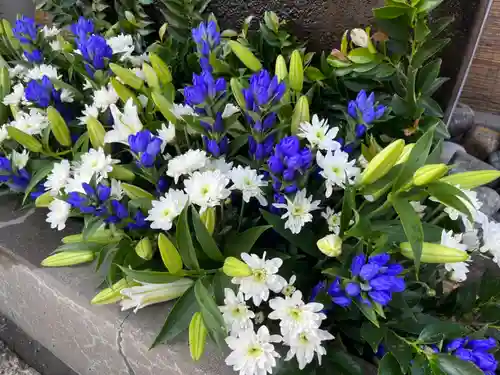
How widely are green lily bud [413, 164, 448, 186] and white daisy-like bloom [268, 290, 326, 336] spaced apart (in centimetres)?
23

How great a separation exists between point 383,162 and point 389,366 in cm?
29

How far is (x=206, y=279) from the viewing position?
782 millimetres

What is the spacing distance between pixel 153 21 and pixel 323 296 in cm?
109

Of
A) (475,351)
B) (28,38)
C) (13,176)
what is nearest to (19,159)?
(13,176)

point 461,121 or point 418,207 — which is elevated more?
point 418,207

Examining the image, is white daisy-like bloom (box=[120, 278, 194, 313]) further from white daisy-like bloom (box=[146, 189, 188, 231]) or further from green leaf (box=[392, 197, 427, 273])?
green leaf (box=[392, 197, 427, 273])

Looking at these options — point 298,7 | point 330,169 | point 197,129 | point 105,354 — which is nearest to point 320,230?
point 330,169

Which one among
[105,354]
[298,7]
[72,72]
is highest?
[298,7]

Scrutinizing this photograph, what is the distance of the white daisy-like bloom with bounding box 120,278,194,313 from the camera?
31.5 inches

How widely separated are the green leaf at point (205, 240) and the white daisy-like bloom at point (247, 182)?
8 cm

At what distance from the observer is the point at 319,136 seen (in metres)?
0.83

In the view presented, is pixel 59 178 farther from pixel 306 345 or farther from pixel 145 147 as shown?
pixel 306 345

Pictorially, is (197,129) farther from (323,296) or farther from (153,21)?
(153,21)

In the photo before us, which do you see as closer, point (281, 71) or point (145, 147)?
point (145, 147)
